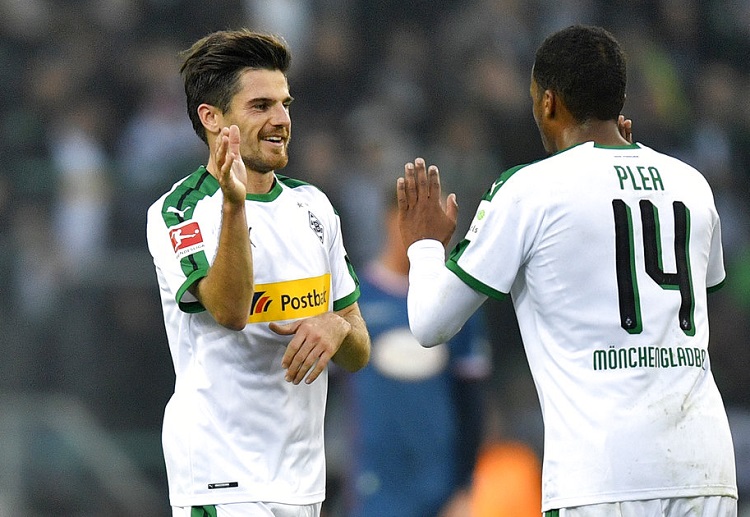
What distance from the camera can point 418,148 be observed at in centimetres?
1043

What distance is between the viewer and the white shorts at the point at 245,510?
12.4 ft

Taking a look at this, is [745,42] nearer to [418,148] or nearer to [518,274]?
[418,148]

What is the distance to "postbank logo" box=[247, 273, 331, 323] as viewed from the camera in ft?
12.8

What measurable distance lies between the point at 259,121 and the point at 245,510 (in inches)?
47.3

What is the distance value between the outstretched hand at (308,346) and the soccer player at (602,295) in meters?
0.26

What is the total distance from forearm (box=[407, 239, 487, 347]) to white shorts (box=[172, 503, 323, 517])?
64 centimetres

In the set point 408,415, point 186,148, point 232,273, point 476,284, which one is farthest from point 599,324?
point 186,148

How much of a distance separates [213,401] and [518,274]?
3.26 feet

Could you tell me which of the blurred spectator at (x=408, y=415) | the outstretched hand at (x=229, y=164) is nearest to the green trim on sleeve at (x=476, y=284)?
the outstretched hand at (x=229, y=164)

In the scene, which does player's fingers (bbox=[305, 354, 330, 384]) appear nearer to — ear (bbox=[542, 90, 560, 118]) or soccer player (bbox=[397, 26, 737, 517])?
soccer player (bbox=[397, 26, 737, 517])

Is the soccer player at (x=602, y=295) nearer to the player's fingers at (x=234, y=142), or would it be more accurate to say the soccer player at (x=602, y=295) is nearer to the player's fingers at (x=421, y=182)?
the player's fingers at (x=421, y=182)

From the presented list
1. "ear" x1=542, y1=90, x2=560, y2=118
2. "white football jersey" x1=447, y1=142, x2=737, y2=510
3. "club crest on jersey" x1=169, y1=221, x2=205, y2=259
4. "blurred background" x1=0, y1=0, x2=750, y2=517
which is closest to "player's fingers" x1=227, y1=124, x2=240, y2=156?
"club crest on jersey" x1=169, y1=221, x2=205, y2=259

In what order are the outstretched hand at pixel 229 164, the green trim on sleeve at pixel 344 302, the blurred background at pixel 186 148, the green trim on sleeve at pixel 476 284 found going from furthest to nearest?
the blurred background at pixel 186 148
the green trim on sleeve at pixel 344 302
the green trim on sleeve at pixel 476 284
the outstretched hand at pixel 229 164

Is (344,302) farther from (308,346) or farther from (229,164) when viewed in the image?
(229,164)
